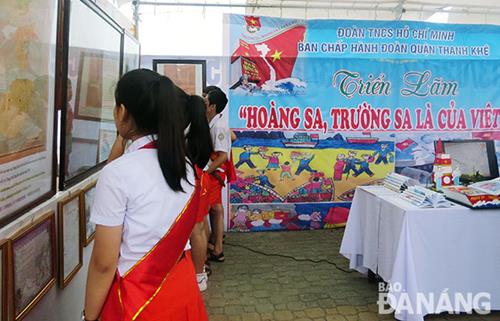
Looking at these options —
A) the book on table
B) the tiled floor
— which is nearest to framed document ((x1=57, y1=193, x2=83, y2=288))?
the tiled floor

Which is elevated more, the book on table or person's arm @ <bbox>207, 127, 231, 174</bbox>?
person's arm @ <bbox>207, 127, 231, 174</bbox>

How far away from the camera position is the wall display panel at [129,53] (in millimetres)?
2693

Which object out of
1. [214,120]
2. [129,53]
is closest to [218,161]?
[214,120]

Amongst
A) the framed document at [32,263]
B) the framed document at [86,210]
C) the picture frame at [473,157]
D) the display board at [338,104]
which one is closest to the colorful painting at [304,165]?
the display board at [338,104]

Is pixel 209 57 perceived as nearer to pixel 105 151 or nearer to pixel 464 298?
pixel 105 151

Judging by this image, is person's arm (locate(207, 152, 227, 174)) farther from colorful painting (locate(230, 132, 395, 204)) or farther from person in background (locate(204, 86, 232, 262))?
colorful painting (locate(230, 132, 395, 204))

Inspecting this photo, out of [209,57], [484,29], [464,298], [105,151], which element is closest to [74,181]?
[105,151]

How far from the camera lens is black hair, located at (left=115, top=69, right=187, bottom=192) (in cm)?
106

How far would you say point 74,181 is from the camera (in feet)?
5.85

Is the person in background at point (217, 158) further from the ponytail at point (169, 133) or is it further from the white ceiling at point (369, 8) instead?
the ponytail at point (169, 133)

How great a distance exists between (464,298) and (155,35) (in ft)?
10.6

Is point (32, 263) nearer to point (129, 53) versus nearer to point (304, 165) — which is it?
point (129, 53)

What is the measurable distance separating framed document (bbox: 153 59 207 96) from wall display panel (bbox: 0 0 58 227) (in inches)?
96.1

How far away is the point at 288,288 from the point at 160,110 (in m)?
2.13
